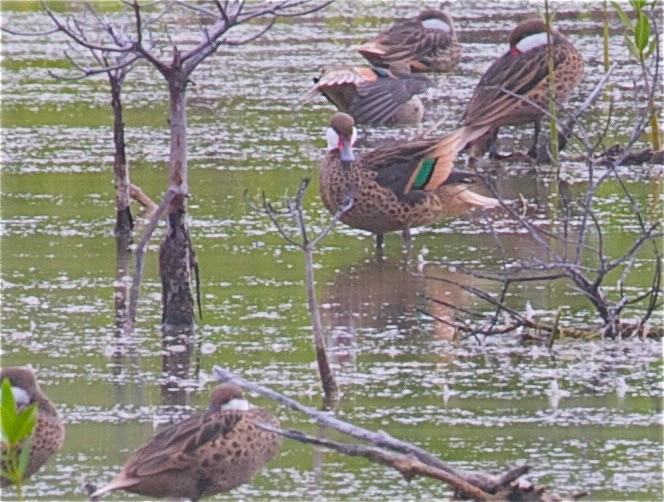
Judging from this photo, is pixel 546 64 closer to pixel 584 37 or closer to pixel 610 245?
pixel 610 245

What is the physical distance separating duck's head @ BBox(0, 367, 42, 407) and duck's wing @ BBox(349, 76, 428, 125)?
798 cm

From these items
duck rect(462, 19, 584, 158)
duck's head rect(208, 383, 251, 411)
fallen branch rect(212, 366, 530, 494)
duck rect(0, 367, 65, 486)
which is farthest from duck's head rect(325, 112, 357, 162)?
fallen branch rect(212, 366, 530, 494)

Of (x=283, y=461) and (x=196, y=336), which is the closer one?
(x=283, y=461)

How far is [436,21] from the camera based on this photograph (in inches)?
667

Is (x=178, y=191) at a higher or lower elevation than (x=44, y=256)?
higher

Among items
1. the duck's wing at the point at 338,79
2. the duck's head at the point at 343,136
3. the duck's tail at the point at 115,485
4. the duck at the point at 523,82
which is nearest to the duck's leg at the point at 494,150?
the duck at the point at 523,82

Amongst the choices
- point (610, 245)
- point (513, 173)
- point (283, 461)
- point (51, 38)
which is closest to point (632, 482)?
point (283, 461)

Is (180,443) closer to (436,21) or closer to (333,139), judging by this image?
(333,139)

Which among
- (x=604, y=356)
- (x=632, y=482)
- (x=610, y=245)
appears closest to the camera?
(x=632, y=482)

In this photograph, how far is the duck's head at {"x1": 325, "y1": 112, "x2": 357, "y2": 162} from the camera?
10719mm

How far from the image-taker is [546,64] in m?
12.9

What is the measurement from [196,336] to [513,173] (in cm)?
475

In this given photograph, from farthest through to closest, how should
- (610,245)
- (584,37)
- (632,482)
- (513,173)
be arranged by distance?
(584,37) → (513,173) → (610,245) → (632,482)

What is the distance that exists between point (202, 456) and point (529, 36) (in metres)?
7.62
